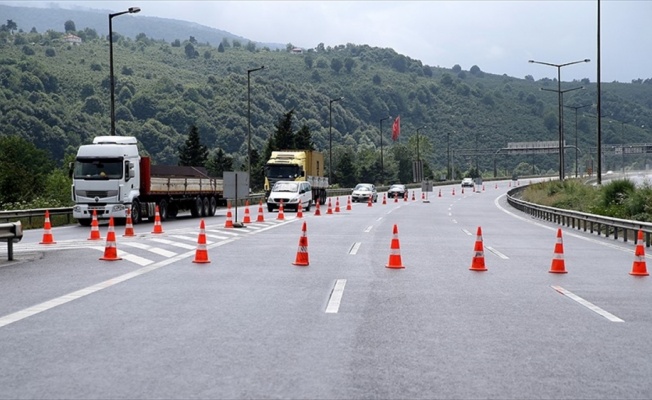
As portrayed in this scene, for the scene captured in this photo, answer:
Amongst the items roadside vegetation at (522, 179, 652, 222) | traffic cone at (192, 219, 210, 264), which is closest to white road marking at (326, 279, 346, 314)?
traffic cone at (192, 219, 210, 264)

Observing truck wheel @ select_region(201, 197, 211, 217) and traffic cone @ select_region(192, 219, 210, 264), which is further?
truck wheel @ select_region(201, 197, 211, 217)

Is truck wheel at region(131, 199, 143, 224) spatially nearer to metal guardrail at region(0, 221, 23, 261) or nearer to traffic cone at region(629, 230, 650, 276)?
metal guardrail at region(0, 221, 23, 261)

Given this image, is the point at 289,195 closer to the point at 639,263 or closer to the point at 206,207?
the point at 206,207

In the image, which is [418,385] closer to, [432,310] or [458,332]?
[458,332]

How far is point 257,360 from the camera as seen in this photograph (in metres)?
7.63

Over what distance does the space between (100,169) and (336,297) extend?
71.4 feet

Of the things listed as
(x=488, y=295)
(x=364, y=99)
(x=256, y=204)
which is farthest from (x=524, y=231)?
(x=364, y=99)

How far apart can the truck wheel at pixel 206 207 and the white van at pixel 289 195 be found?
218 inches

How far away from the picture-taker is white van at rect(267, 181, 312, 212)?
46.2 meters

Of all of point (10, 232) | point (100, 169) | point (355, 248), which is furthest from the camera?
point (100, 169)

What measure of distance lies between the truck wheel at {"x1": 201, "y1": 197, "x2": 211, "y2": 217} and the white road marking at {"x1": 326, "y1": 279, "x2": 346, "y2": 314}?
26.8 metres

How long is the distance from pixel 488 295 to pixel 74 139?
121952mm

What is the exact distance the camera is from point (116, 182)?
31.5m

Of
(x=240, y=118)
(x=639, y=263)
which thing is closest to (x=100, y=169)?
(x=639, y=263)
